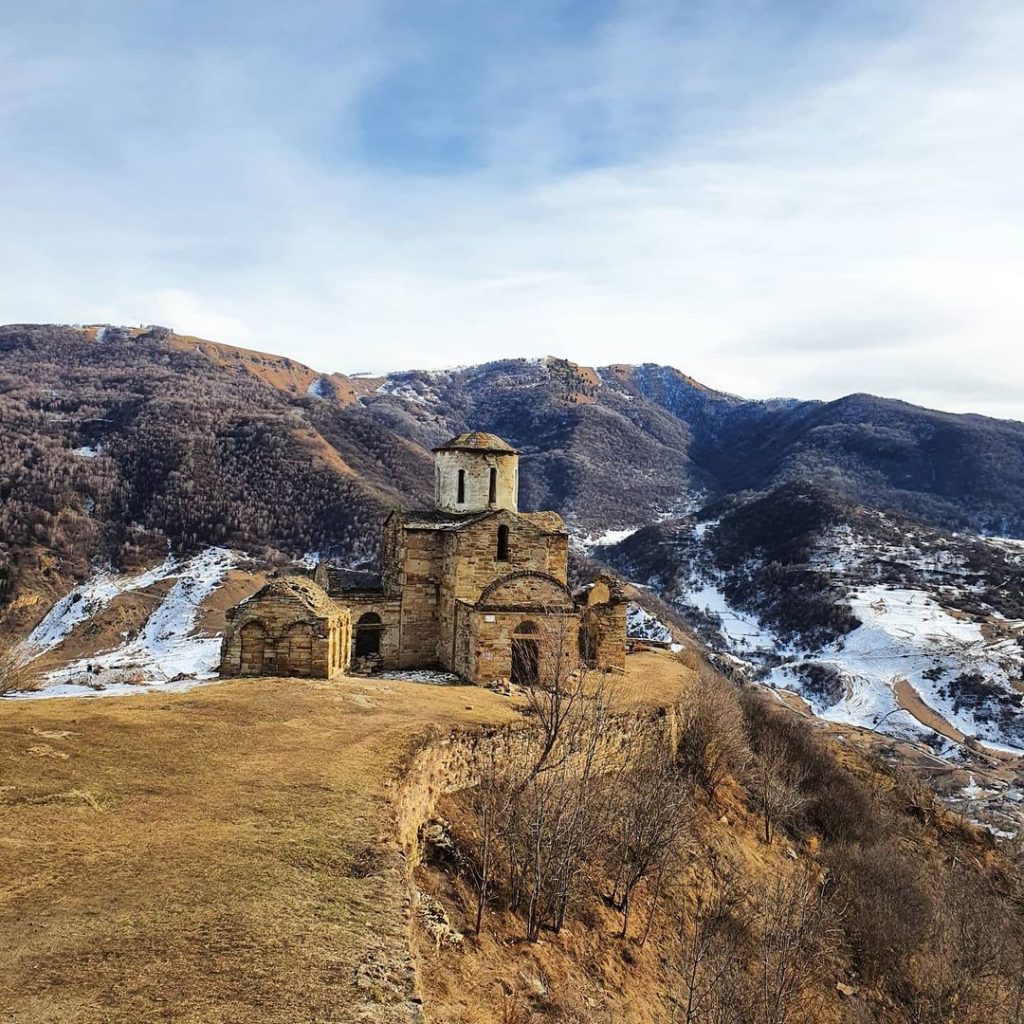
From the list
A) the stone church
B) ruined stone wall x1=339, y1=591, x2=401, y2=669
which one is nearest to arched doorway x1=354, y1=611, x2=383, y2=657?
the stone church

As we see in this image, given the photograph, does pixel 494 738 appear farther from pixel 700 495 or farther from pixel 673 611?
pixel 700 495

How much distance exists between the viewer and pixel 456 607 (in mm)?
Result: 21656

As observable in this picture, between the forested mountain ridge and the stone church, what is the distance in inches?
1980

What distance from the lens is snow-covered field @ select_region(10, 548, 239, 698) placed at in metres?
→ 38.7

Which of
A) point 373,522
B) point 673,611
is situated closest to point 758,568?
point 673,611

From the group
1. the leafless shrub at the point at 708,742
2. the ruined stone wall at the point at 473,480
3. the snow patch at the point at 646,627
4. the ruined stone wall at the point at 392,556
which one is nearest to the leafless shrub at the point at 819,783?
the leafless shrub at the point at 708,742

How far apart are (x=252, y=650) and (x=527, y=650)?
744 cm

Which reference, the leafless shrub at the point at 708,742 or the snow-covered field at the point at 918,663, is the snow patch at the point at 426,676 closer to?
the leafless shrub at the point at 708,742

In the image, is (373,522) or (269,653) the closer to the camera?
(269,653)

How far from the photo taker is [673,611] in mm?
82875

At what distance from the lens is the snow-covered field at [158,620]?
38719 millimetres

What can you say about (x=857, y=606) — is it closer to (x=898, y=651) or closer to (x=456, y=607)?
(x=898, y=651)

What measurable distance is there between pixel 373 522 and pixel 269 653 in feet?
214

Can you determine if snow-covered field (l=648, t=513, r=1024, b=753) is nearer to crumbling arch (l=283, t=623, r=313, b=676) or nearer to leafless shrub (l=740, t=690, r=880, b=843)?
leafless shrub (l=740, t=690, r=880, b=843)
